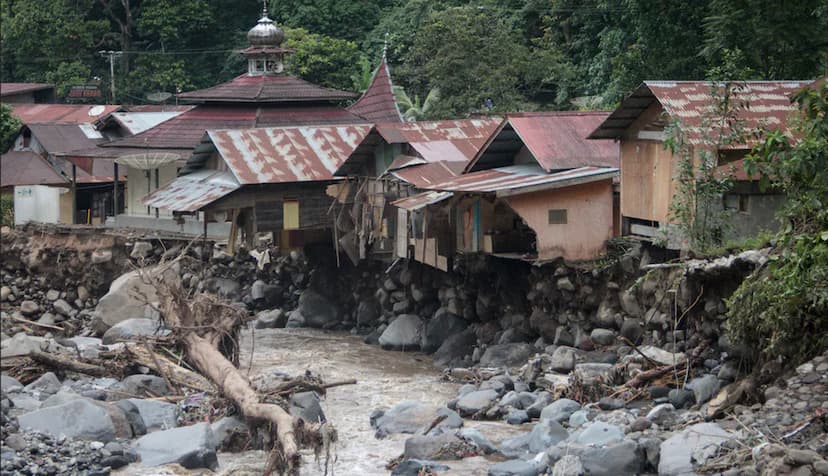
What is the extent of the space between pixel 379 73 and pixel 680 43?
35.6ft

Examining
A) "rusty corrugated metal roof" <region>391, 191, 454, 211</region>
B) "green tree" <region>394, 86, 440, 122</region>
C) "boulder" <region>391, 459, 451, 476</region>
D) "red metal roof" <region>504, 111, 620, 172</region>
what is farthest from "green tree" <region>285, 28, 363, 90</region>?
"boulder" <region>391, 459, 451, 476</region>

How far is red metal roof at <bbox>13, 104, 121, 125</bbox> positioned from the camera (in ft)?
128

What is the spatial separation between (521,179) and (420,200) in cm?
245

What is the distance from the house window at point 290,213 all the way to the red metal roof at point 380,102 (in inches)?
294

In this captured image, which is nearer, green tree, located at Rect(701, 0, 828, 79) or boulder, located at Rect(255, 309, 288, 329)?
green tree, located at Rect(701, 0, 828, 79)

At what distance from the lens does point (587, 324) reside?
20656mm

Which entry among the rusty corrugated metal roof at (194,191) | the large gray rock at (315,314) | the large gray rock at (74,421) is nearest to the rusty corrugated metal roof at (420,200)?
the rusty corrugated metal roof at (194,191)

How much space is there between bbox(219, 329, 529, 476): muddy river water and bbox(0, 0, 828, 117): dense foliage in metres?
7.07

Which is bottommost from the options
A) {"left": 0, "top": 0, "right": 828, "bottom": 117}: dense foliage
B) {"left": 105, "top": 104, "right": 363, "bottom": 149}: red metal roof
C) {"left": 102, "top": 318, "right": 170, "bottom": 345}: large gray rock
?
{"left": 102, "top": 318, "right": 170, "bottom": 345}: large gray rock

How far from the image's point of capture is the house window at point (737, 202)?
1884cm

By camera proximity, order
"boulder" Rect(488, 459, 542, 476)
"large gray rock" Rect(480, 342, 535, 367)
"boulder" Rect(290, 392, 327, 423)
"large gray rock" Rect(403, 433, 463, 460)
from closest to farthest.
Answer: "boulder" Rect(488, 459, 542, 476) → "large gray rock" Rect(403, 433, 463, 460) → "boulder" Rect(290, 392, 327, 423) → "large gray rock" Rect(480, 342, 535, 367)

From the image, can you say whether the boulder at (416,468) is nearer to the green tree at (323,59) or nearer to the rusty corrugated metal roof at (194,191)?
the rusty corrugated metal roof at (194,191)

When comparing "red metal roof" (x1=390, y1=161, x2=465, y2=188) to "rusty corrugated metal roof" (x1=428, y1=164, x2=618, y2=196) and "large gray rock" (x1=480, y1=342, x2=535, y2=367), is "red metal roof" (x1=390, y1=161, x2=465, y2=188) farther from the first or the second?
"large gray rock" (x1=480, y1=342, x2=535, y2=367)

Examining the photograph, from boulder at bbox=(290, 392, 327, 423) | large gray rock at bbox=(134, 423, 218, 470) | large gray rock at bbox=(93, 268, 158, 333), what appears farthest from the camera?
large gray rock at bbox=(93, 268, 158, 333)
